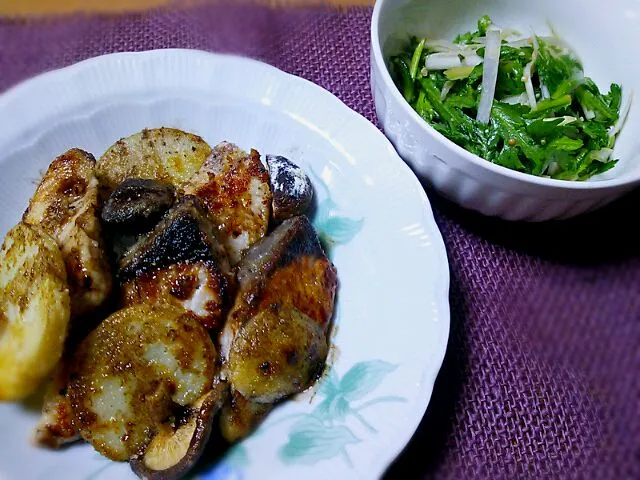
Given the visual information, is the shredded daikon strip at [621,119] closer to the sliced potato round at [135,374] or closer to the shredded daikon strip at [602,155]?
the shredded daikon strip at [602,155]

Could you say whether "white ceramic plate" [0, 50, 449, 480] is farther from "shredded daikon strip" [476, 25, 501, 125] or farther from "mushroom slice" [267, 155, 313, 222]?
"shredded daikon strip" [476, 25, 501, 125]

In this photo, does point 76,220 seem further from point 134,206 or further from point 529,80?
point 529,80

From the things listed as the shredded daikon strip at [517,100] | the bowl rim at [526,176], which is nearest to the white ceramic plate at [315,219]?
the bowl rim at [526,176]

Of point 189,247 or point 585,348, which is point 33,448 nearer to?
point 189,247

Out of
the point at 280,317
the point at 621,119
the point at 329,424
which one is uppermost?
the point at 621,119

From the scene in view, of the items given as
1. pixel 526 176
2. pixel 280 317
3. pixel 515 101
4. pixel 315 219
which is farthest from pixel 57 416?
pixel 515 101

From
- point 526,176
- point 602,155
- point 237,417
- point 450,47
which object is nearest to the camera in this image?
point 237,417
